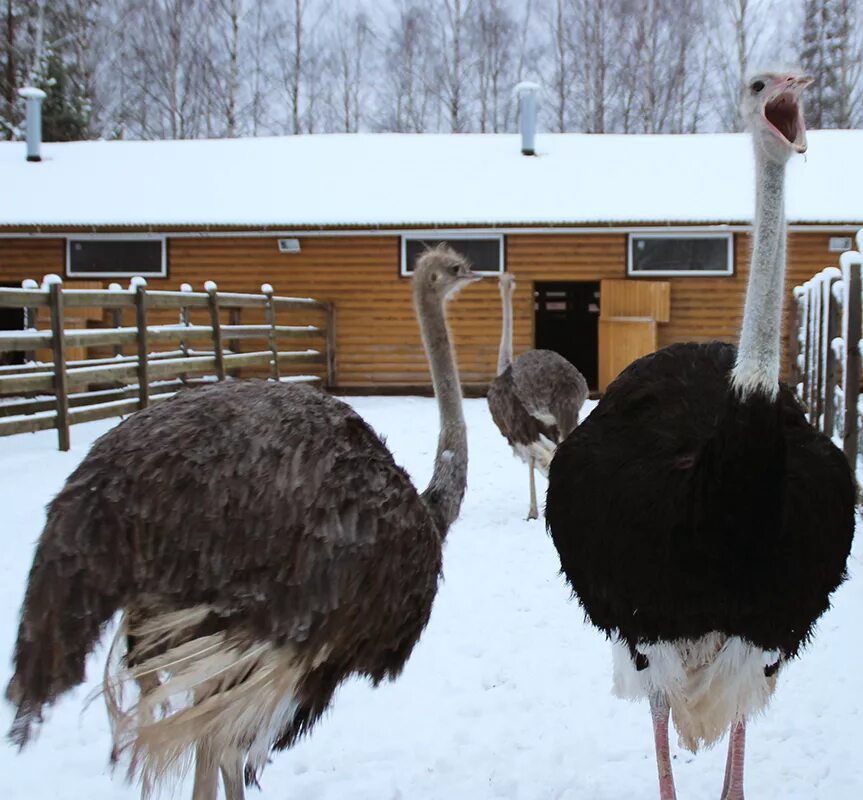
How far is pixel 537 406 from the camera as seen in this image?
6809mm

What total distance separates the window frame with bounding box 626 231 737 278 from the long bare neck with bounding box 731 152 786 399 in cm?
1253

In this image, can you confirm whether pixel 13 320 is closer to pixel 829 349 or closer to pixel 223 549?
pixel 829 349

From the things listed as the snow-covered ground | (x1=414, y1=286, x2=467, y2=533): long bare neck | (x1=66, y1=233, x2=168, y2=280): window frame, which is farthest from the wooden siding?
(x1=414, y1=286, x2=467, y2=533): long bare neck

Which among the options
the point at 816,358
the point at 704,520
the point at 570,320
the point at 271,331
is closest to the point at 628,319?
the point at 570,320

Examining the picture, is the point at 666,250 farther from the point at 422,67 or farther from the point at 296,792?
the point at 422,67

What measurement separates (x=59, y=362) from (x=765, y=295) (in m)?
7.05

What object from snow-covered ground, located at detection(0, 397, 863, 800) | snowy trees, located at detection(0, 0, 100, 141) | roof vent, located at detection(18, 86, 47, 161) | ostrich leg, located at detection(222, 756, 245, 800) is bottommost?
snow-covered ground, located at detection(0, 397, 863, 800)

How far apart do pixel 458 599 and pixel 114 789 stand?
2.09 metres

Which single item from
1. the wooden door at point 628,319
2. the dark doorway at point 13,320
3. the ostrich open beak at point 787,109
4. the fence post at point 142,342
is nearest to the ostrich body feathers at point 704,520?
the ostrich open beak at point 787,109

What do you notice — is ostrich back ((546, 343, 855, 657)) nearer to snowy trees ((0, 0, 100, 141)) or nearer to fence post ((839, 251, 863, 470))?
fence post ((839, 251, 863, 470))

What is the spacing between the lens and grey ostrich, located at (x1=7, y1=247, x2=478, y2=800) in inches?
84.7

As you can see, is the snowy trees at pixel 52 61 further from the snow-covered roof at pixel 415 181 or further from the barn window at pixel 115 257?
the barn window at pixel 115 257

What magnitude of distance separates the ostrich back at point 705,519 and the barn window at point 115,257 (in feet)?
45.7

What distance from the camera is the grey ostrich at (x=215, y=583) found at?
84.7 inches
